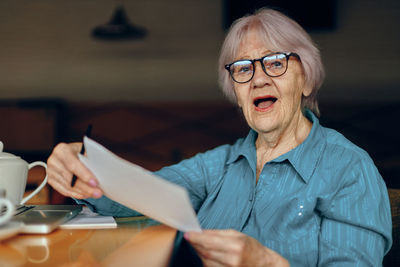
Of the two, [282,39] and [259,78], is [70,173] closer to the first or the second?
[259,78]

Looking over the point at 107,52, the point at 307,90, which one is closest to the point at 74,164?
the point at 307,90

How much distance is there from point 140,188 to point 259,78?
71cm

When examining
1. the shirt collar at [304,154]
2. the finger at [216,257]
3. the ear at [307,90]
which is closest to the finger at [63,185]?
the finger at [216,257]

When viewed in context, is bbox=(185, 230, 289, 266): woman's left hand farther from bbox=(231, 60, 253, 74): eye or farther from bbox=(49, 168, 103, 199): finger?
bbox=(231, 60, 253, 74): eye

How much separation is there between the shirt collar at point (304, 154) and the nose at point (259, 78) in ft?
0.71

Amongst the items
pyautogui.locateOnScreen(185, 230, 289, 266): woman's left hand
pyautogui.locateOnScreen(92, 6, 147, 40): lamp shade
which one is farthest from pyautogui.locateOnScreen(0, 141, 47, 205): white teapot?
pyautogui.locateOnScreen(92, 6, 147, 40): lamp shade

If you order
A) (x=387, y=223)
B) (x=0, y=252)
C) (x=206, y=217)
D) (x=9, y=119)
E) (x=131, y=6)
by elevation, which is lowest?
(x=9, y=119)

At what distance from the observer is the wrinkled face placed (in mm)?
1360

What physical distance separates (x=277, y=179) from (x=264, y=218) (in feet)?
0.43

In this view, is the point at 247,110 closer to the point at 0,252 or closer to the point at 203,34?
the point at 0,252

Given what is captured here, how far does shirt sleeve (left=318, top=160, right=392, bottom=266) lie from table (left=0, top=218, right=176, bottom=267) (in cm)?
42

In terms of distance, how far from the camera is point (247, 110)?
4.68 feet

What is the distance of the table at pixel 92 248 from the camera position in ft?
2.38

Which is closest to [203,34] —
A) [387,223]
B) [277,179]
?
[277,179]
